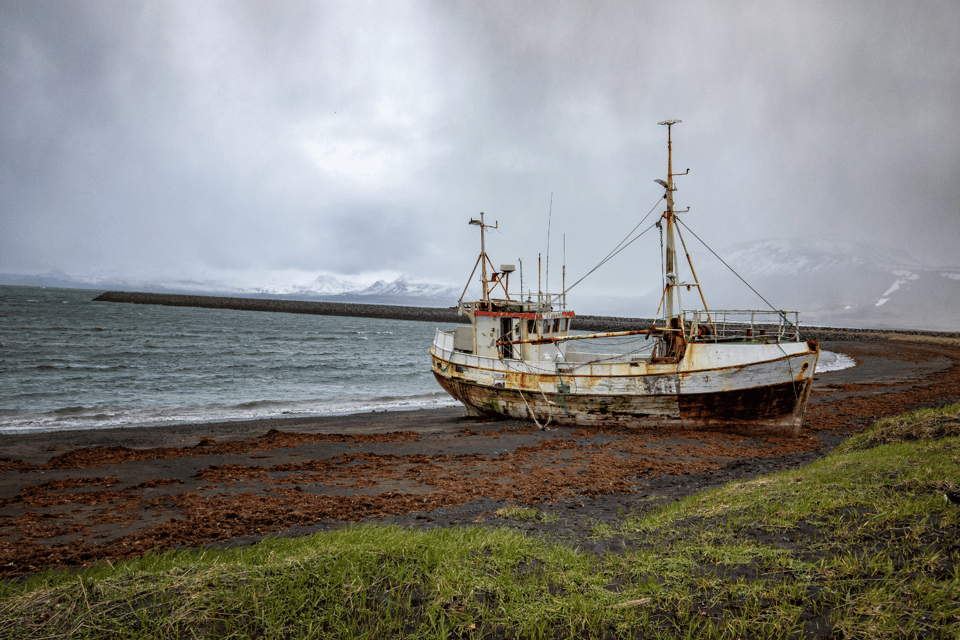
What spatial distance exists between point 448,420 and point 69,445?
469 inches

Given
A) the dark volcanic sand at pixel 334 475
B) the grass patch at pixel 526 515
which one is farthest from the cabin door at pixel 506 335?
the grass patch at pixel 526 515

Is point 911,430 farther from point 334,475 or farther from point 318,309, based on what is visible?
point 318,309

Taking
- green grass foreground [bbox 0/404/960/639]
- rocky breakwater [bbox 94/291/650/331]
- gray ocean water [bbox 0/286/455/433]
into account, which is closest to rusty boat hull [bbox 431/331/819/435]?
gray ocean water [bbox 0/286/455/433]

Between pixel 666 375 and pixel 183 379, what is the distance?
82.8 feet

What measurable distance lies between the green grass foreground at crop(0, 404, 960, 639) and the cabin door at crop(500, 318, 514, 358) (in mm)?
14763

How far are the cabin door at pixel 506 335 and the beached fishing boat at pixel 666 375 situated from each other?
4 cm

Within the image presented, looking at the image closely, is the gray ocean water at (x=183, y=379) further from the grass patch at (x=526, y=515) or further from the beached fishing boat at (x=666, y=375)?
A: the grass patch at (x=526, y=515)

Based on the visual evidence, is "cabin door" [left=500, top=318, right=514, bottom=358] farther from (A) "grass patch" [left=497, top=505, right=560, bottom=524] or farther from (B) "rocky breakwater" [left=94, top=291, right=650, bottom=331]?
(B) "rocky breakwater" [left=94, top=291, right=650, bottom=331]

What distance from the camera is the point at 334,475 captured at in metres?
10.6

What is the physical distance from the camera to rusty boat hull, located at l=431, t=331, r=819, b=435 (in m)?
14.5

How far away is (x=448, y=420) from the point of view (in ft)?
63.5

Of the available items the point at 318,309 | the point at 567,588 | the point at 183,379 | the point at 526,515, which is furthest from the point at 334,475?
the point at 318,309

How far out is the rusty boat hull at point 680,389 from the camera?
14453 mm

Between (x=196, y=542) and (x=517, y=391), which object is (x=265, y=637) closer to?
(x=196, y=542)
